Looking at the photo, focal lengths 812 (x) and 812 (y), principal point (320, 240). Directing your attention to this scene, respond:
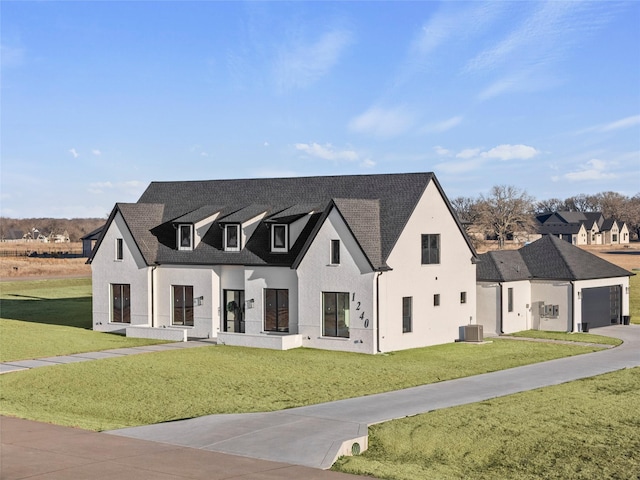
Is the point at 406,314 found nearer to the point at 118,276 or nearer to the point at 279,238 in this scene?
the point at 279,238

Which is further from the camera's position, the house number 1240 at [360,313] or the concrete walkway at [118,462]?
the house number 1240 at [360,313]

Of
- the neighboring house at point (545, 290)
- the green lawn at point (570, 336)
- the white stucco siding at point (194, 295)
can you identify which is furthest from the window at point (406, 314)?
the white stucco siding at point (194, 295)

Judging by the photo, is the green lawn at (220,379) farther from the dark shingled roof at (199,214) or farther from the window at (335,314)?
the dark shingled roof at (199,214)

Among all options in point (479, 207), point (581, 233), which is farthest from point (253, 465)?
point (581, 233)

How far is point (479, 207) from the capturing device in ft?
433

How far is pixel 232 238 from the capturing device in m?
41.4

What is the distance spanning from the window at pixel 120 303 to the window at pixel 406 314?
15.4 meters

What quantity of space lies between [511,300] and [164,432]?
1110 inches

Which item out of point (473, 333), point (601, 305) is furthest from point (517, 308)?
point (473, 333)

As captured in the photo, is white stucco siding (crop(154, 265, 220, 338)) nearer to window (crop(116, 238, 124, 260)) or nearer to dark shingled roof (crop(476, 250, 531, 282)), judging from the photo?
window (crop(116, 238, 124, 260))

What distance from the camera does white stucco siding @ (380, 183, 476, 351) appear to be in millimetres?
36812

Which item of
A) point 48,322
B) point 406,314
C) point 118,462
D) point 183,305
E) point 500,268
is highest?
point 500,268

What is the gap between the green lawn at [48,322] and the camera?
36250 mm

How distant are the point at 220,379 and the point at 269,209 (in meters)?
14.9
